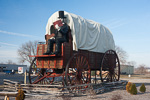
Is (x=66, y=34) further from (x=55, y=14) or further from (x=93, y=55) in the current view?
(x=93, y=55)

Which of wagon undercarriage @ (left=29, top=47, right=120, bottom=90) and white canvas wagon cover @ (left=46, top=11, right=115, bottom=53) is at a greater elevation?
white canvas wagon cover @ (left=46, top=11, right=115, bottom=53)

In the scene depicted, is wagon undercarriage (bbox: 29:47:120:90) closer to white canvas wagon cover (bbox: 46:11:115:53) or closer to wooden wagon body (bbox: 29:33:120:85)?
wooden wagon body (bbox: 29:33:120:85)

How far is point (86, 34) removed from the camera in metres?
12.5

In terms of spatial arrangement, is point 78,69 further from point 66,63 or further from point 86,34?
point 86,34

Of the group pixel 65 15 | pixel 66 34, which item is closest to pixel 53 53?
pixel 66 34

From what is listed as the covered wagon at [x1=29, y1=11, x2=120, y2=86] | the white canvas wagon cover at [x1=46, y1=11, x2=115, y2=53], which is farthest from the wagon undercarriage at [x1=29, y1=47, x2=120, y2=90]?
the white canvas wagon cover at [x1=46, y1=11, x2=115, y2=53]

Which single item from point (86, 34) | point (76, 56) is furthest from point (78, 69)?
point (86, 34)

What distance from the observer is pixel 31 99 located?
29.7ft

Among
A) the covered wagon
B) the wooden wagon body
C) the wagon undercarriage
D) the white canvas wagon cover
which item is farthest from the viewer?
the white canvas wagon cover

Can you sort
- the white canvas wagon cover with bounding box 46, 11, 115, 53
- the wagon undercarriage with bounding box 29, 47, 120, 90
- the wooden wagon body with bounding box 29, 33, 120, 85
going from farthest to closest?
the white canvas wagon cover with bounding box 46, 11, 115, 53 → the wagon undercarriage with bounding box 29, 47, 120, 90 → the wooden wagon body with bounding box 29, 33, 120, 85

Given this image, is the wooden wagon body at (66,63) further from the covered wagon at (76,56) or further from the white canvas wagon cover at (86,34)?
the white canvas wagon cover at (86,34)

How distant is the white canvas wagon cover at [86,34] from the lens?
1141cm

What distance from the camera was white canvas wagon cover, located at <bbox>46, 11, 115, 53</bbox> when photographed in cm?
1141

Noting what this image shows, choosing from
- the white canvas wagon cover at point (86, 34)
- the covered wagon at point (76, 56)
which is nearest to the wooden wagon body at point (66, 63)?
the covered wagon at point (76, 56)
